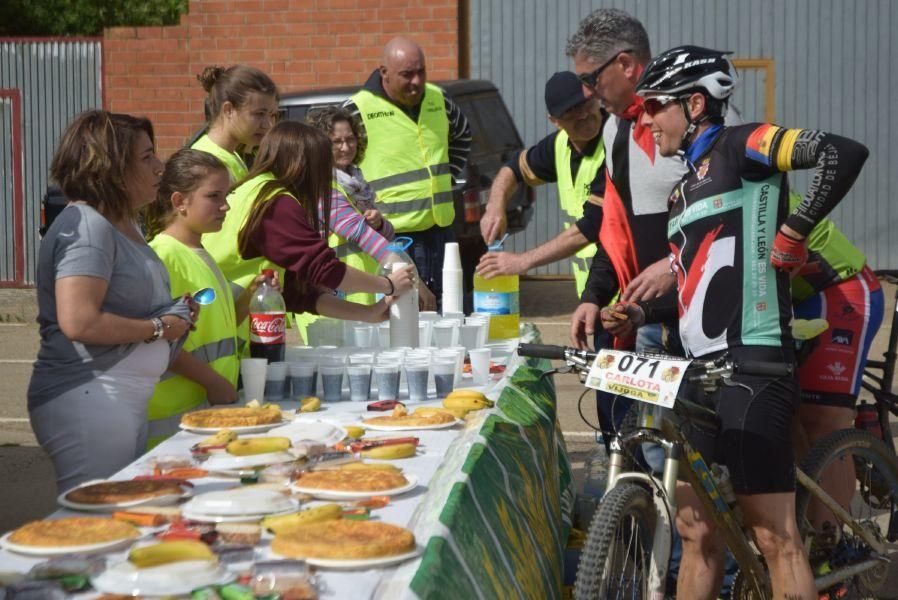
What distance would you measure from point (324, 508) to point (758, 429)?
1.65 m

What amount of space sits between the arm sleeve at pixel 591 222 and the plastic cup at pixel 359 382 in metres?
1.73

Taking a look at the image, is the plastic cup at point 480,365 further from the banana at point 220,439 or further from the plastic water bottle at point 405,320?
the banana at point 220,439

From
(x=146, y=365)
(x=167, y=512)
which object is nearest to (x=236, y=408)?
(x=146, y=365)

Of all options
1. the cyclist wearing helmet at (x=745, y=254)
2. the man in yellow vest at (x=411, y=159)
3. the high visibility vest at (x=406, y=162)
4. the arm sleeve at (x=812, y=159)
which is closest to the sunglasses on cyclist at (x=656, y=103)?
the cyclist wearing helmet at (x=745, y=254)

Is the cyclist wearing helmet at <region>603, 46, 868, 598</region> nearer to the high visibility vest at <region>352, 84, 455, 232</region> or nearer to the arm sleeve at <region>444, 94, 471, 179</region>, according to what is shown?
the high visibility vest at <region>352, 84, 455, 232</region>

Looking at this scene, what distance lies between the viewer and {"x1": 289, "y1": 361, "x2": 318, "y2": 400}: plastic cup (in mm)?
4250

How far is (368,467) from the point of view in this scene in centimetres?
317

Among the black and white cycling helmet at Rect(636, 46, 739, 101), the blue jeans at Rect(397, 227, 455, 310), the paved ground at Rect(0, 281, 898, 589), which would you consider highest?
the black and white cycling helmet at Rect(636, 46, 739, 101)

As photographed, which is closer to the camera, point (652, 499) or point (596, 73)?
point (652, 499)

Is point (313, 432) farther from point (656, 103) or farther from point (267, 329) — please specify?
point (656, 103)

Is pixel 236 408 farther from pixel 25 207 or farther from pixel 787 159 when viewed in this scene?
pixel 25 207

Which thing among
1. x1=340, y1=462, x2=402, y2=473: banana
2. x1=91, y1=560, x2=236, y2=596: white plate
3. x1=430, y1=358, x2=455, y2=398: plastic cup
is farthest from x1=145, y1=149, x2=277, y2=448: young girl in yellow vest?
x1=91, y1=560, x2=236, y2=596: white plate

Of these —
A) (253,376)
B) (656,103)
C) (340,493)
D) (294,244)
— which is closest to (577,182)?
(294,244)

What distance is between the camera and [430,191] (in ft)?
25.9
